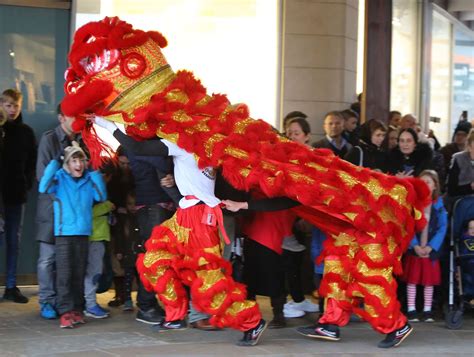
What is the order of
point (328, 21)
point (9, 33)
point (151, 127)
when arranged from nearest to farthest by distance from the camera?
point (151, 127), point (9, 33), point (328, 21)

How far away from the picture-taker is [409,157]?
9.98 m

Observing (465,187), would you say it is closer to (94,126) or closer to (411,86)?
(94,126)

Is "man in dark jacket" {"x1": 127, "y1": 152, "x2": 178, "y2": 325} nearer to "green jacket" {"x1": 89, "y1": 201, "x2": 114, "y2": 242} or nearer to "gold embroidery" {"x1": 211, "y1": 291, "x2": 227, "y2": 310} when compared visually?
"green jacket" {"x1": 89, "y1": 201, "x2": 114, "y2": 242}

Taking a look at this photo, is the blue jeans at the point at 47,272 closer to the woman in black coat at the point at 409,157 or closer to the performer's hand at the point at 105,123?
the performer's hand at the point at 105,123

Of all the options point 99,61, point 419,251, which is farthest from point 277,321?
point 99,61

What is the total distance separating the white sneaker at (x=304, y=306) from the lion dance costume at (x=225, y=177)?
4.66 ft

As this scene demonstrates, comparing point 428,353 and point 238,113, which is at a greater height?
point 238,113

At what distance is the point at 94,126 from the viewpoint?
8117 millimetres

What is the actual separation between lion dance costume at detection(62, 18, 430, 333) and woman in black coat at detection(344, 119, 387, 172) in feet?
6.19

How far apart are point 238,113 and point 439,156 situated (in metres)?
3.54

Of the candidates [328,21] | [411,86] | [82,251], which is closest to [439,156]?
[328,21]

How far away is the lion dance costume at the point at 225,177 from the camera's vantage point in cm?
773

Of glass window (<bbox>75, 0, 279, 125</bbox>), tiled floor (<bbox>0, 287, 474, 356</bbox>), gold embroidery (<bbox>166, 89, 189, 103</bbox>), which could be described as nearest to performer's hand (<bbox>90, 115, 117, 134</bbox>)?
gold embroidery (<bbox>166, 89, 189, 103</bbox>)

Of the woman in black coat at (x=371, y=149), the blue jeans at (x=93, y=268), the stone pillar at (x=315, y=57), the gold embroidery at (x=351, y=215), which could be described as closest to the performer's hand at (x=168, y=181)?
the blue jeans at (x=93, y=268)
